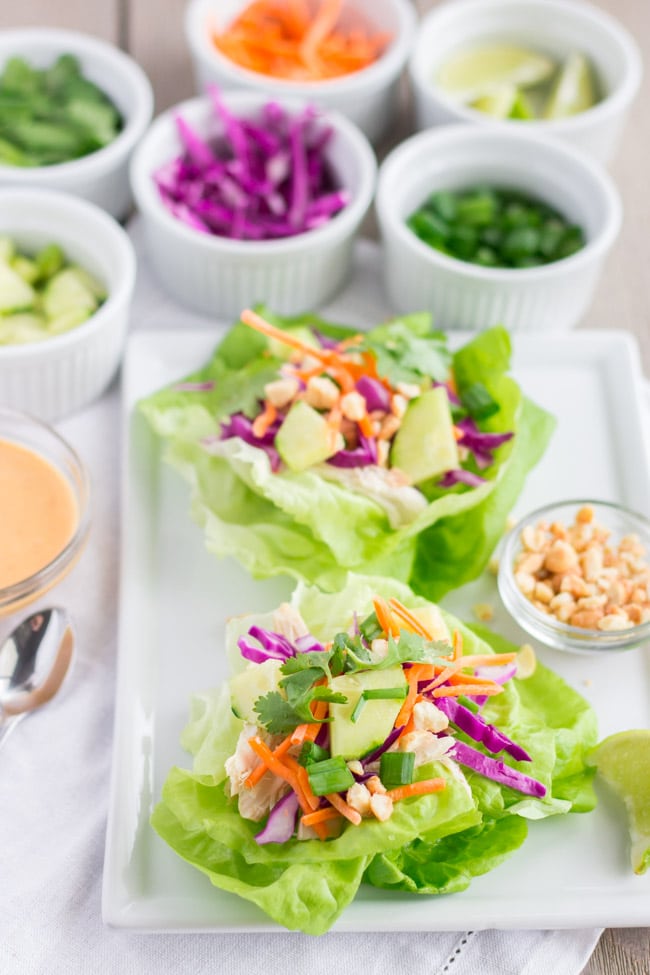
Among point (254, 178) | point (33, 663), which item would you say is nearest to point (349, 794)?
point (33, 663)

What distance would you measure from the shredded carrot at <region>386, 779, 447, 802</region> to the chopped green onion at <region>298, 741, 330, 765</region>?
161mm

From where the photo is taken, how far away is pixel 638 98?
509cm

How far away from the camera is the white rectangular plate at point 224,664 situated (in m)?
2.65

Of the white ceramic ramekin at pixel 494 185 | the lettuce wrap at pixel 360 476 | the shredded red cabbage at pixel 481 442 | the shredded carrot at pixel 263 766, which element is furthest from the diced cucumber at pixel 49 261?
the shredded carrot at pixel 263 766

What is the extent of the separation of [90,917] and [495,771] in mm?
960

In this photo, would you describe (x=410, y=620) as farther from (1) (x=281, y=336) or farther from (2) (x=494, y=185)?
(2) (x=494, y=185)

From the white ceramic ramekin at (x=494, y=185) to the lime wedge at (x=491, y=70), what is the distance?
0.36m

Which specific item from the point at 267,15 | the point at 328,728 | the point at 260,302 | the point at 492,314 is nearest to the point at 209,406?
the point at 260,302

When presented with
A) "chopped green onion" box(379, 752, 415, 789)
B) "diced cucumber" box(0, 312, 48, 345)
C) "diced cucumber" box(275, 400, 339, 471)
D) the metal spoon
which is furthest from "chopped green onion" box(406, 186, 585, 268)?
"chopped green onion" box(379, 752, 415, 789)

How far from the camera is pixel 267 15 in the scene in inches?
187

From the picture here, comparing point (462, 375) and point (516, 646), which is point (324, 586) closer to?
point (516, 646)

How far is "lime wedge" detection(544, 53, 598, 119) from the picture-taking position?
454cm

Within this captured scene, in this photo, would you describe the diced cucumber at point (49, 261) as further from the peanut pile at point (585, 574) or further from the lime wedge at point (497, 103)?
the peanut pile at point (585, 574)

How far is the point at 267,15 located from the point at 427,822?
336cm
